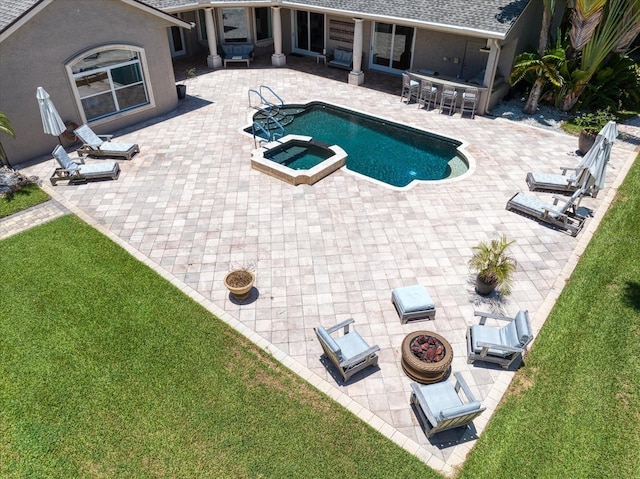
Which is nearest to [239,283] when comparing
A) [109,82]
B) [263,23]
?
[109,82]

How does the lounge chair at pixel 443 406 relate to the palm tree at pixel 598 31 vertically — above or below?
below

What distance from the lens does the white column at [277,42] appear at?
2514 centimetres

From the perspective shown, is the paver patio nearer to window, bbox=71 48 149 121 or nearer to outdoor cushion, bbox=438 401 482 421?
outdoor cushion, bbox=438 401 482 421

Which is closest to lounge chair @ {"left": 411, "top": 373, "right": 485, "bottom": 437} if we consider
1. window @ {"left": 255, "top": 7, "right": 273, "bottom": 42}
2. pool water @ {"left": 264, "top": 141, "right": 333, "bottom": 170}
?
pool water @ {"left": 264, "top": 141, "right": 333, "bottom": 170}

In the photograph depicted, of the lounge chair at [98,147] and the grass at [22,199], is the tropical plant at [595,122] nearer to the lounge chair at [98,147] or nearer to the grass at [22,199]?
the lounge chair at [98,147]

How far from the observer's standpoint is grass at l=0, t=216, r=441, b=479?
7363 mm

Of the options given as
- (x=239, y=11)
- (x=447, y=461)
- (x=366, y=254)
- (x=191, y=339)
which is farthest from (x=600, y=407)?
(x=239, y=11)

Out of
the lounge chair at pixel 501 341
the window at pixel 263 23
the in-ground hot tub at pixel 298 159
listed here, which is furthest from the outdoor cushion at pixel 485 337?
the window at pixel 263 23

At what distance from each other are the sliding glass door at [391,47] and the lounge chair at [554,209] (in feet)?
44.7

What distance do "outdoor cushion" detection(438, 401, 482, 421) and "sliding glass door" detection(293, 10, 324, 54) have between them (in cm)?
2536

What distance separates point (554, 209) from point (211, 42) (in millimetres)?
21481

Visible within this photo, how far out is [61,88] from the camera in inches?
645

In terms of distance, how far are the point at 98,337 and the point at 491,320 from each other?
29.6 ft

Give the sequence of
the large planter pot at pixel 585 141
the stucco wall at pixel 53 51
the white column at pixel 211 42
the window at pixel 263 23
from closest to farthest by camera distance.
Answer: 1. the stucco wall at pixel 53 51
2. the large planter pot at pixel 585 141
3. the white column at pixel 211 42
4. the window at pixel 263 23
